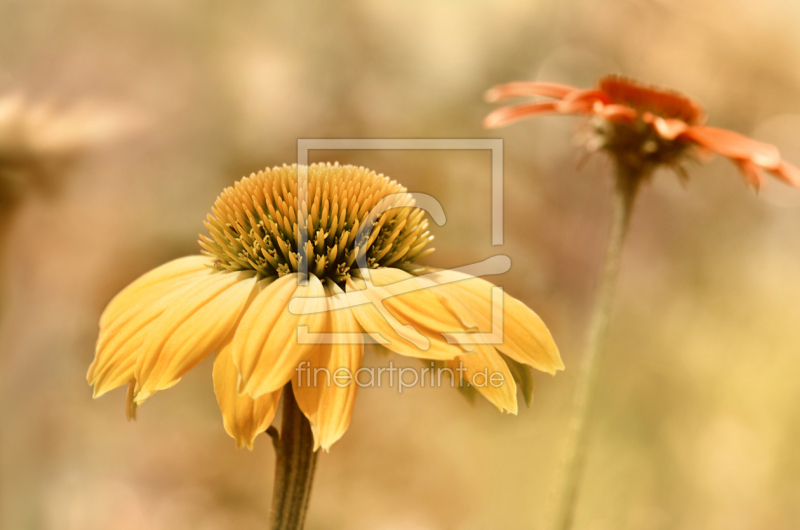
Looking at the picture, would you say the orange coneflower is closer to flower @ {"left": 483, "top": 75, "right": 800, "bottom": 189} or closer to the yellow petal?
flower @ {"left": 483, "top": 75, "right": 800, "bottom": 189}

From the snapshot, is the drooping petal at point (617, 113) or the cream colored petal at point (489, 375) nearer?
the cream colored petal at point (489, 375)

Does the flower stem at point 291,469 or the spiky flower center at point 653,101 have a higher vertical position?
the spiky flower center at point 653,101

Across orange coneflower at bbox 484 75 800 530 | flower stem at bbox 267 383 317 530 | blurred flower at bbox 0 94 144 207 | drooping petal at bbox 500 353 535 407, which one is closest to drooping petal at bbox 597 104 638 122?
orange coneflower at bbox 484 75 800 530

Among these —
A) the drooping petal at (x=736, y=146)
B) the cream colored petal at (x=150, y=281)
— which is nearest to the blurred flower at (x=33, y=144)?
the cream colored petal at (x=150, y=281)

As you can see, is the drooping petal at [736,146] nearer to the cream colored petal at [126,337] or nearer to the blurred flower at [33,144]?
the cream colored petal at [126,337]

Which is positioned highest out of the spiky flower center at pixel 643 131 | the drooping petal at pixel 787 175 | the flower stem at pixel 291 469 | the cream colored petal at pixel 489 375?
the spiky flower center at pixel 643 131

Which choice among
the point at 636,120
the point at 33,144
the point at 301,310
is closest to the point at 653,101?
the point at 636,120

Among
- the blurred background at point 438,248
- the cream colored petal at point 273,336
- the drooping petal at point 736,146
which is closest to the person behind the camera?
the cream colored petal at point 273,336
